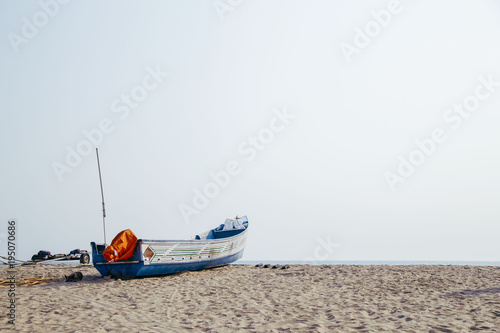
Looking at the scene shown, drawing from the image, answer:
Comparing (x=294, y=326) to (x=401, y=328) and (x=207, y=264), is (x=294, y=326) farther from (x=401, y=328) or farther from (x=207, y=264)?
(x=207, y=264)

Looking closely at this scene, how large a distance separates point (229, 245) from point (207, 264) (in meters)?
2.25

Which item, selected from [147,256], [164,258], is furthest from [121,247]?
[164,258]

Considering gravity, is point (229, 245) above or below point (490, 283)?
above

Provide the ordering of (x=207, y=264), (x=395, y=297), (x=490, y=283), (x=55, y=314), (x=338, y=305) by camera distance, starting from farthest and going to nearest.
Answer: (x=207, y=264), (x=490, y=283), (x=395, y=297), (x=338, y=305), (x=55, y=314)

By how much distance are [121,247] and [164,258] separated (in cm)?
175

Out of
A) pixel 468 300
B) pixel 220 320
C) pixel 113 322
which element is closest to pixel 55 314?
pixel 113 322

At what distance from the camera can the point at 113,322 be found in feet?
24.7

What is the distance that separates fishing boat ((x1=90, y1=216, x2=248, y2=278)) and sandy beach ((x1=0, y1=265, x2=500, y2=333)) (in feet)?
2.55

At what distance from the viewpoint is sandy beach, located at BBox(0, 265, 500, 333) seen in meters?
7.20

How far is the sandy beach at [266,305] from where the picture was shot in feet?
23.6

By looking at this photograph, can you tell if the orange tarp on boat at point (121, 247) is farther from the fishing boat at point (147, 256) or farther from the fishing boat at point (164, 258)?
the fishing boat at point (164, 258)

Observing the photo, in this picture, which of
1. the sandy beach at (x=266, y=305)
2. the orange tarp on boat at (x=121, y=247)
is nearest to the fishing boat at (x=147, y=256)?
the orange tarp on boat at (x=121, y=247)

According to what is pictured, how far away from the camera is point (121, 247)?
14477 mm

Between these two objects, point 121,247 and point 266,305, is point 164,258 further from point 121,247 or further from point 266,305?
point 266,305
